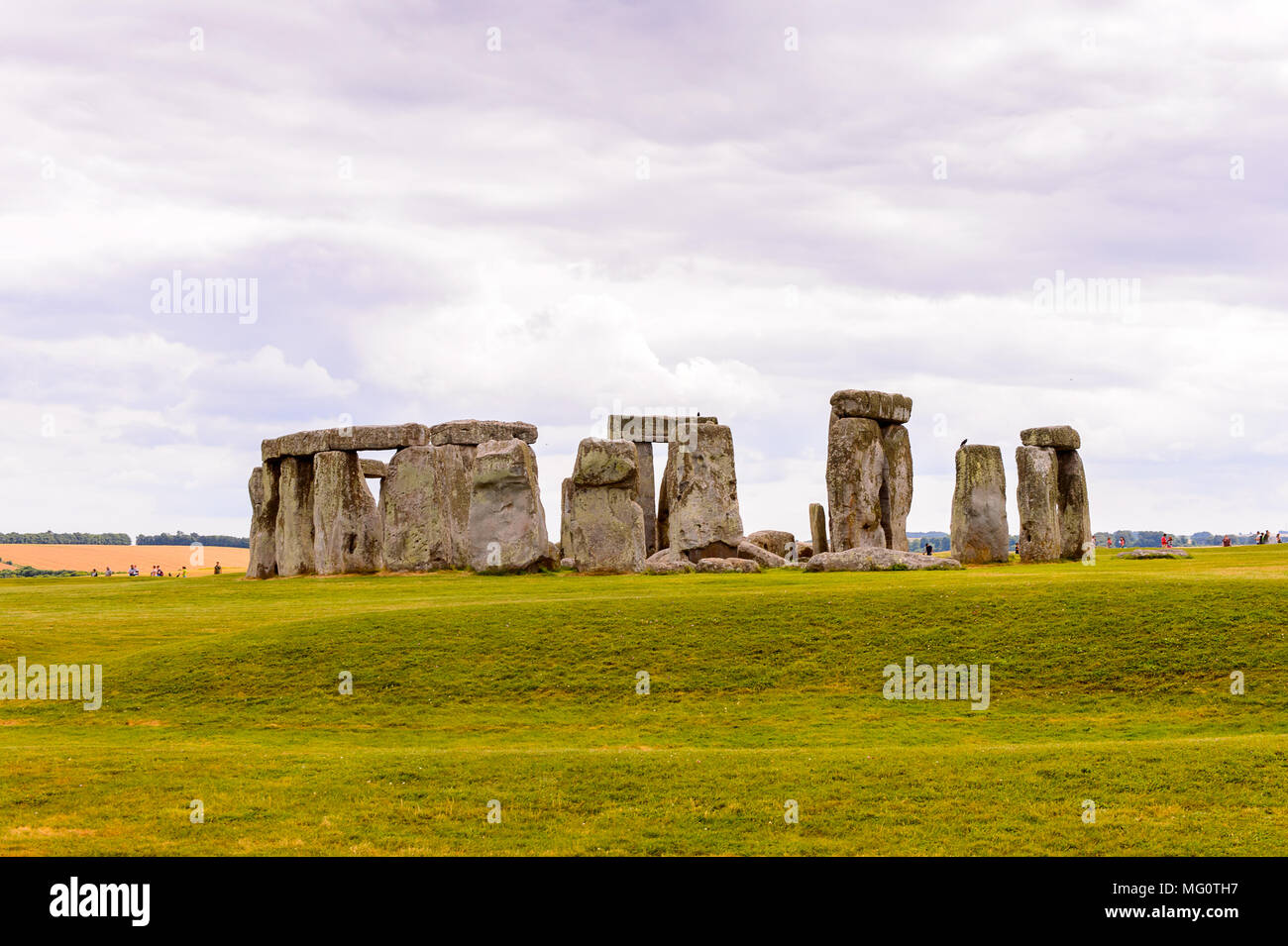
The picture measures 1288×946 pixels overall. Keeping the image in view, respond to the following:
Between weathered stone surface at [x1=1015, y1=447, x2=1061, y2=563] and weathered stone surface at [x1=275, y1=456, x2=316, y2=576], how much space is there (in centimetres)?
2038

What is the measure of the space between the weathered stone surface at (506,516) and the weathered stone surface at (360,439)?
469 cm

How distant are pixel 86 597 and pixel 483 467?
10.2 m

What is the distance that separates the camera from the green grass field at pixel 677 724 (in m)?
12.1

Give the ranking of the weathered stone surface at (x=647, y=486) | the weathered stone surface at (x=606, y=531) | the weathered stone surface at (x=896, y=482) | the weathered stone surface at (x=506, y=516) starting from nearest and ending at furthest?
the weathered stone surface at (x=606, y=531) < the weathered stone surface at (x=506, y=516) < the weathered stone surface at (x=896, y=482) < the weathered stone surface at (x=647, y=486)

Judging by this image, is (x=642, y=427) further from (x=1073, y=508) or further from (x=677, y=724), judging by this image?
(x=677, y=724)

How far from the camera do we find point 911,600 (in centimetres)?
2064

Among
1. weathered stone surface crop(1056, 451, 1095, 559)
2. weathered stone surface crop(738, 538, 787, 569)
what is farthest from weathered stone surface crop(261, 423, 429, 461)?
weathered stone surface crop(1056, 451, 1095, 559)

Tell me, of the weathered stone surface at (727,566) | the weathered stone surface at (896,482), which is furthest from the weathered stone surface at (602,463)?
the weathered stone surface at (896,482)

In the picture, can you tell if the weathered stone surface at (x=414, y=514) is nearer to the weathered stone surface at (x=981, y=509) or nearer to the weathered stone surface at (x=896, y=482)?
the weathered stone surface at (x=896, y=482)

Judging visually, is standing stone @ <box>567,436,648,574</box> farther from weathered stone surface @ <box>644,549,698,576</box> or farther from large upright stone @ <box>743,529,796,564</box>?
large upright stone @ <box>743,529,796,564</box>

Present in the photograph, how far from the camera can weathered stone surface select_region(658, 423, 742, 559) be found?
34.8m

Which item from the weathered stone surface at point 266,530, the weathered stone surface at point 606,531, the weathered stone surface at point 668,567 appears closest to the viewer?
the weathered stone surface at point 668,567

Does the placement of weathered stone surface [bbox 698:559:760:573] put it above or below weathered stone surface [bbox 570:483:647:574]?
below

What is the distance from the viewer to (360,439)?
36.4 m
